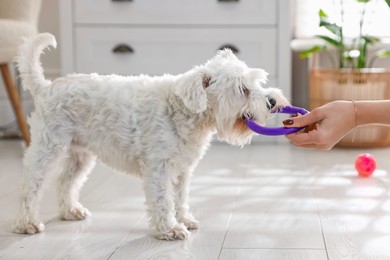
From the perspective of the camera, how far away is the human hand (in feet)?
5.95

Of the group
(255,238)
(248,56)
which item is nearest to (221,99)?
(255,238)

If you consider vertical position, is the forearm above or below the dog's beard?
above

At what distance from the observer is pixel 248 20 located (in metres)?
3.83

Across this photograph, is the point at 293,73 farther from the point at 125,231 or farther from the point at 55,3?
the point at 125,231

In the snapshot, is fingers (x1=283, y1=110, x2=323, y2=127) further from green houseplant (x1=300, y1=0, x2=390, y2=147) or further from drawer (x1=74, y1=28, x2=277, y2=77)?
drawer (x1=74, y1=28, x2=277, y2=77)

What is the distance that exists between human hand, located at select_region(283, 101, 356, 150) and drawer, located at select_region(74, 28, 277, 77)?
2.03 m

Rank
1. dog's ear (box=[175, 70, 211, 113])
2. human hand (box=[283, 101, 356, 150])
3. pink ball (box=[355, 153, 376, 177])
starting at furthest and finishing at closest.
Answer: pink ball (box=[355, 153, 376, 177]) → dog's ear (box=[175, 70, 211, 113]) → human hand (box=[283, 101, 356, 150])

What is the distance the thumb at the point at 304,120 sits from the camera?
185 cm

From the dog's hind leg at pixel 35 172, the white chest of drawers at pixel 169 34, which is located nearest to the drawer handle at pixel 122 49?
the white chest of drawers at pixel 169 34

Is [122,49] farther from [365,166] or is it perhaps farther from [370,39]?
[365,166]

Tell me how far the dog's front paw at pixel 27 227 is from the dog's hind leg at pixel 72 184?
0.53ft

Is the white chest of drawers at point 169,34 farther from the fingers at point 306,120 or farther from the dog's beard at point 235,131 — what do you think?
the fingers at point 306,120

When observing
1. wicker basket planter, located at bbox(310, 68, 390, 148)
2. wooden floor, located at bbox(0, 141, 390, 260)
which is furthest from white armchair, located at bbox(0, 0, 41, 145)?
wicker basket planter, located at bbox(310, 68, 390, 148)

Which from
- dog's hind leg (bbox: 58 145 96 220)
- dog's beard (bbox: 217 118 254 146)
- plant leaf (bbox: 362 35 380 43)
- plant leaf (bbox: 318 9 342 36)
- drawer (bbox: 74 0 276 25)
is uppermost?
drawer (bbox: 74 0 276 25)
